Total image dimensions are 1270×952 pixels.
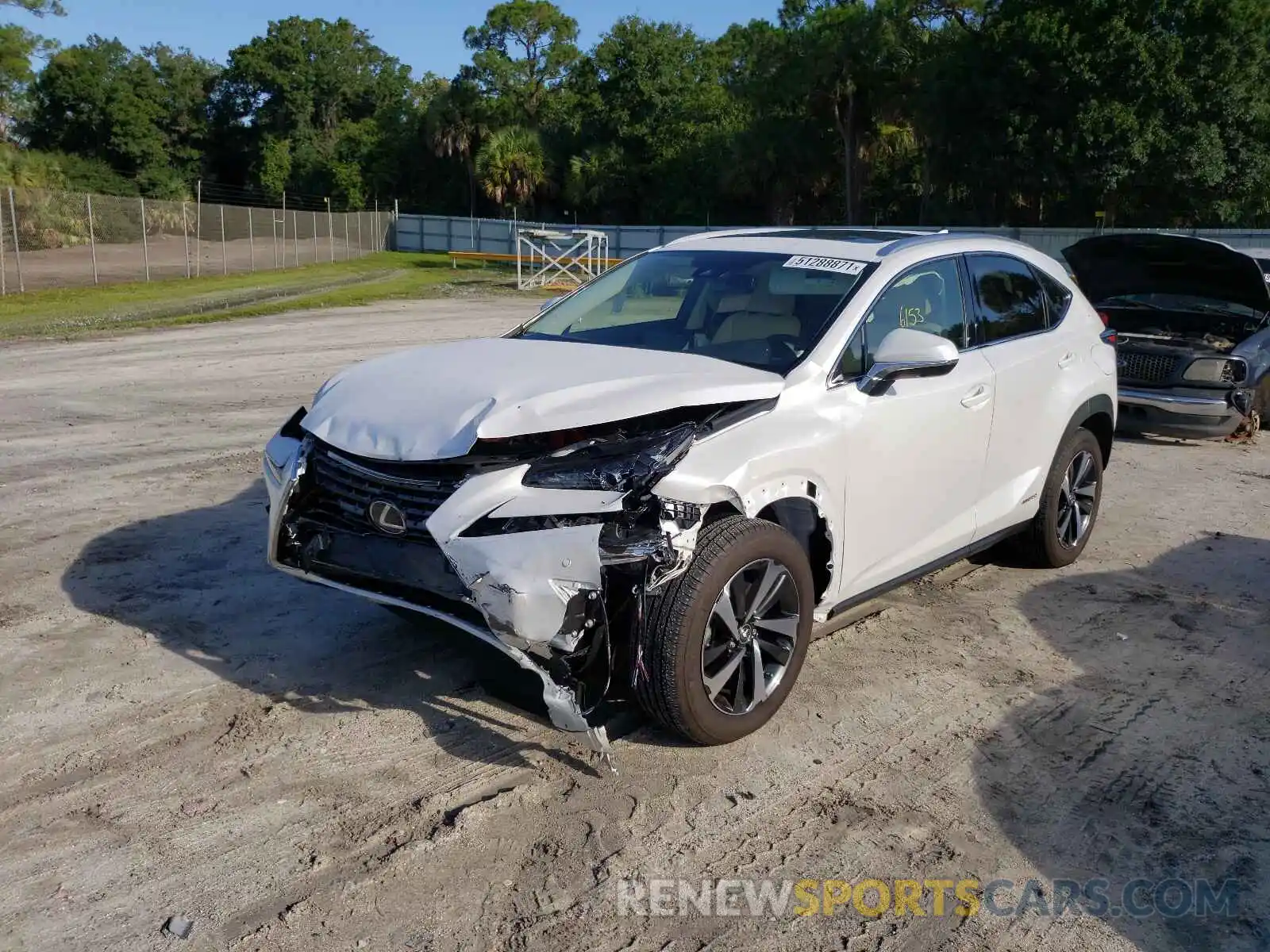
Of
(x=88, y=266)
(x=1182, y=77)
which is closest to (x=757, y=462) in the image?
(x=88, y=266)

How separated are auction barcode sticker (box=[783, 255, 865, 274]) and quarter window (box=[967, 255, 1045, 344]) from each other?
0.88 m

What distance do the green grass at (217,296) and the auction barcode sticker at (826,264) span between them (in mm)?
15021

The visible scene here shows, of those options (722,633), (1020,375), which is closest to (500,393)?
(722,633)

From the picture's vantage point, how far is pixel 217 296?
83.2 feet

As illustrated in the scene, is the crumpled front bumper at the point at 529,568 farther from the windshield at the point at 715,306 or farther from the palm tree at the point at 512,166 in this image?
the palm tree at the point at 512,166

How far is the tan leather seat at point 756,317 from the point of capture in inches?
189

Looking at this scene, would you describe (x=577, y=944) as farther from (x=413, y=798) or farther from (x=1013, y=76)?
(x=1013, y=76)

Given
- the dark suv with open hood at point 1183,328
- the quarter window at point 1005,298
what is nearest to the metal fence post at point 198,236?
the dark suv with open hood at point 1183,328

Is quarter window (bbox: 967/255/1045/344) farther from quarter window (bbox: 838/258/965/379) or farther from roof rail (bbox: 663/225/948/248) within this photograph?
roof rail (bbox: 663/225/948/248)

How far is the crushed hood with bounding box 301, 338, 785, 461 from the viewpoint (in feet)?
12.7

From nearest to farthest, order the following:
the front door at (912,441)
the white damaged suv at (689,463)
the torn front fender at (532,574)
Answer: the torn front fender at (532,574)
the white damaged suv at (689,463)
the front door at (912,441)

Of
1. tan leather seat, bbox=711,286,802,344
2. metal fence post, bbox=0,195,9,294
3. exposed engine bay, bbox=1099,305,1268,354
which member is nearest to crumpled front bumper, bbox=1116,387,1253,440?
exposed engine bay, bbox=1099,305,1268,354

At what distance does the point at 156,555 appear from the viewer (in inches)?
242

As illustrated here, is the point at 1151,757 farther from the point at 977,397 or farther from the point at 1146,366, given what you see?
the point at 1146,366
